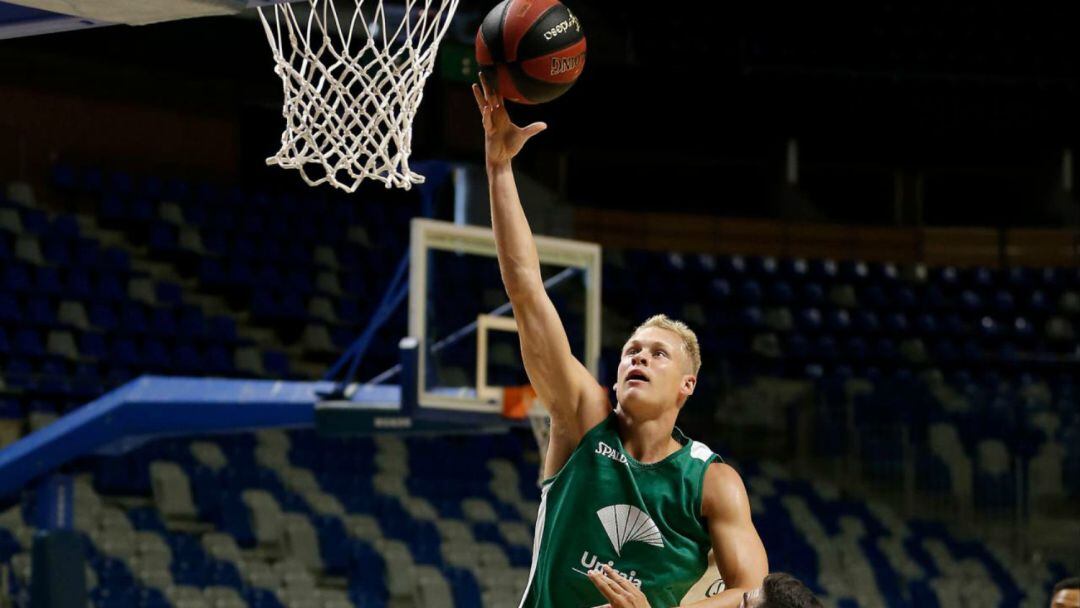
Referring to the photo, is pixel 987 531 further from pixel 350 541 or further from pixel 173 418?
pixel 173 418

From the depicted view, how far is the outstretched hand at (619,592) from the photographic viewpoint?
3.48m

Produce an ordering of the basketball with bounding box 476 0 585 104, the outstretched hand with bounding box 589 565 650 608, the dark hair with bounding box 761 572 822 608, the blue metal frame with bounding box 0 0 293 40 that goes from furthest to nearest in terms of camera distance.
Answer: the blue metal frame with bounding box 0 0 293 40
the basketball with bounding box 476 0 585 104
the outstretched hand with bounding box 589 565 650 608
the dark hair with bounding box 761 572 822 608

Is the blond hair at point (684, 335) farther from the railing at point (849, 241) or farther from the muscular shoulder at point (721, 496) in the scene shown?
the railing at point (849, 241)

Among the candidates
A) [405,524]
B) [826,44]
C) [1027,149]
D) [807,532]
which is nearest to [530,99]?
[405,524]

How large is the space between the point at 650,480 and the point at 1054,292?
48.1ft

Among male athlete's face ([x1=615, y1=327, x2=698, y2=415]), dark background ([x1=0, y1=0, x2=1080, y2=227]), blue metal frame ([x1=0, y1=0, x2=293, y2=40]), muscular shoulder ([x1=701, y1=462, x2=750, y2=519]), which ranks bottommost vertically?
muscular shoulder ([x1=701, y1=462, x2=750, y2=519])

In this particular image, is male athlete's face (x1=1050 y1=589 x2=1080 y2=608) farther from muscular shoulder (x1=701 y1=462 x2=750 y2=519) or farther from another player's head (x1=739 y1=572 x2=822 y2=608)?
another player's head (x1=739 y1=572 x2=822 y2=608)

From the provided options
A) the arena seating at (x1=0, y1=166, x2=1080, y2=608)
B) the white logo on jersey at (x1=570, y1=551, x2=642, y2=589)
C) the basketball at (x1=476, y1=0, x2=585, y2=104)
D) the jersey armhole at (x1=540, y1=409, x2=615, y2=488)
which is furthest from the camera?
the arena seating at (x1=0, y1=166, x2=1080, y2=608)

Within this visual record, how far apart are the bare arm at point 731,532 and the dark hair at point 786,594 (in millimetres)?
791

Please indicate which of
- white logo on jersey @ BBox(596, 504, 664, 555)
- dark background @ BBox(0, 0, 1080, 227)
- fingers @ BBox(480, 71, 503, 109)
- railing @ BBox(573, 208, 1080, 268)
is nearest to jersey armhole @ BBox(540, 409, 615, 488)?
white logo on jersey @ BBox(596, 504, 664, 555)

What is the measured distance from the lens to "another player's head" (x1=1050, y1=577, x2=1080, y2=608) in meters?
4.67

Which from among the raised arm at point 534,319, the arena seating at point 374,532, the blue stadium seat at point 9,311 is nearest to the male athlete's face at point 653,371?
the raised arm at point 534,319

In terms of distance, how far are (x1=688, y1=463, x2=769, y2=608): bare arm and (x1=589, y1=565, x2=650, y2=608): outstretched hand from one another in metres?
0.35

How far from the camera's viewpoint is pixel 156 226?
1426cm
